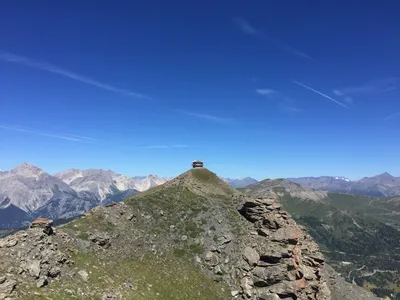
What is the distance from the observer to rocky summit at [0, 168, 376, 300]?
52.4m

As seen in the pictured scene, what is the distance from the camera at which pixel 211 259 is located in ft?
254

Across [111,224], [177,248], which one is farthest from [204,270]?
[111,224]

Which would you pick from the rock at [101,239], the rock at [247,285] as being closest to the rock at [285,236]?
the rock at [247,285]

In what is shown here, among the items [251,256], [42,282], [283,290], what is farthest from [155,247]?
[283,290]

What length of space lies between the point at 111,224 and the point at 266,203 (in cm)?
4663

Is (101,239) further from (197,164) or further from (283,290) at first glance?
(197,164)

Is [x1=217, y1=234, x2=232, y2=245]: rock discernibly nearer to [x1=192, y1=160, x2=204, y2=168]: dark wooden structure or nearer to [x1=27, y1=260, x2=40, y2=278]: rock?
[x1=27, y1=260, x2=40, y2=278]: rock

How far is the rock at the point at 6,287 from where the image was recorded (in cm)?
4198

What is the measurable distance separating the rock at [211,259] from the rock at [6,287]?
43.9 m

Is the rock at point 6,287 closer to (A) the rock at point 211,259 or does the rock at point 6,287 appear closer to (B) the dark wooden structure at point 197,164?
(A) the rock at point 211,259

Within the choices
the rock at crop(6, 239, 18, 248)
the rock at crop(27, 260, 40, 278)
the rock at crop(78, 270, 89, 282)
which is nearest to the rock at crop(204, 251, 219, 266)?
the rock at crop(78, 270, 89, 282)

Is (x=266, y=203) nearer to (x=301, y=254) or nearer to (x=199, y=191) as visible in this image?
(x=301, y=254)

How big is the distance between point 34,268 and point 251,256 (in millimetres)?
49054

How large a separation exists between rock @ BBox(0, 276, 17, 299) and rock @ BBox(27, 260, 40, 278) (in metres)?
4.09
